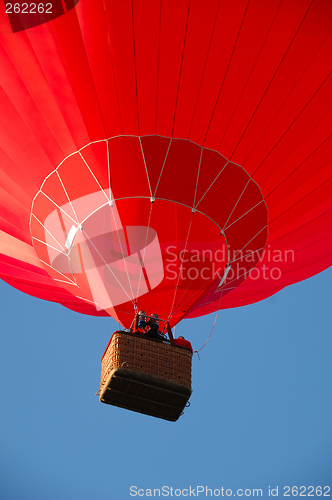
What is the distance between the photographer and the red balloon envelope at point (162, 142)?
4.87 metres

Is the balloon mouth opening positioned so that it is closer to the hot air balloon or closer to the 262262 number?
the hot air balloon

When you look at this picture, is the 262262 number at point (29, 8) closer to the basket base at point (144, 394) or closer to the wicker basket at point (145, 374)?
the wicker basket at point (145, 374)

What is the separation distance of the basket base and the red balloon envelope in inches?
37.9

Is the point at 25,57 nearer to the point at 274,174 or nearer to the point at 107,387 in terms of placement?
the point at 274,174

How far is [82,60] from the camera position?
4.96 metres

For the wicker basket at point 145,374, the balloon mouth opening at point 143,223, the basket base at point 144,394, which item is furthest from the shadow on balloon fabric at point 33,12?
the basket base at point 144,394

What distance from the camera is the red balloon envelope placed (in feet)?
16.0

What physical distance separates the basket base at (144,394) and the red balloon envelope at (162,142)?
3.16 ft

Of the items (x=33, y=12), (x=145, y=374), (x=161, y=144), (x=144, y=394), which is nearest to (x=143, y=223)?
(x=161, y=144)

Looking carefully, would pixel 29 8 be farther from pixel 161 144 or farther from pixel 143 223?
pixel 143 223

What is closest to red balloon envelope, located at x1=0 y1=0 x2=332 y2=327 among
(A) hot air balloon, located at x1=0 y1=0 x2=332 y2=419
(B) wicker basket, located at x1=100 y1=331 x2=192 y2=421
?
(A) hot air balloon, located at x1=0 y1=0 x2=332 y2=419

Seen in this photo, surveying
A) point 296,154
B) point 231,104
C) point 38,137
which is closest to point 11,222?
point 38,137

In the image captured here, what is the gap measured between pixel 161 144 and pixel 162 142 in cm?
2

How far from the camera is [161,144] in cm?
521
